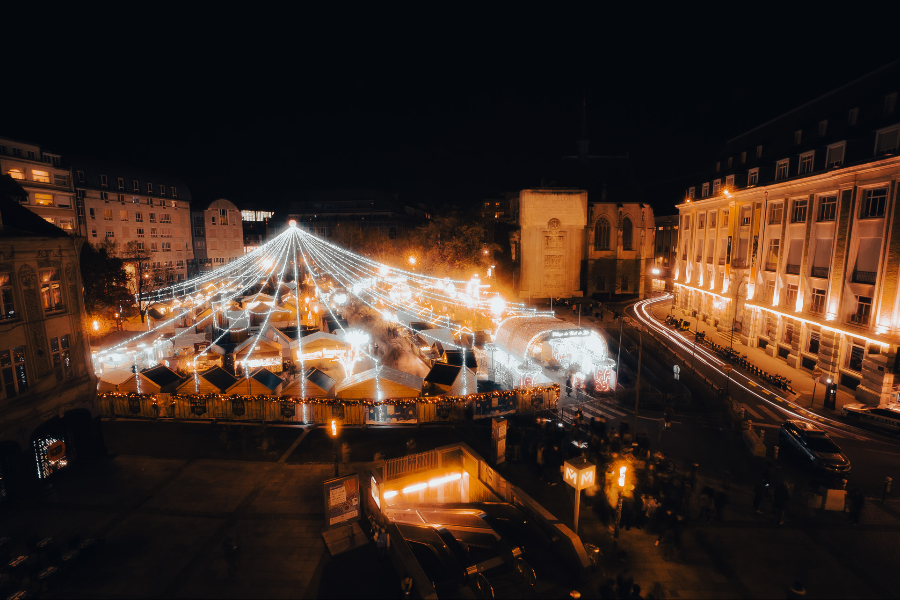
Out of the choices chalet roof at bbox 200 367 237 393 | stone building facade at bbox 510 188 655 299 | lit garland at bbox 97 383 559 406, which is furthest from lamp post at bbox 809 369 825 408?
chalet roof at bbox 200 367 237 393

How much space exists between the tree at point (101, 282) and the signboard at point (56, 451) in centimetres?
2049

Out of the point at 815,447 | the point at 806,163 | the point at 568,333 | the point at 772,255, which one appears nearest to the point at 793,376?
the point at 772,255

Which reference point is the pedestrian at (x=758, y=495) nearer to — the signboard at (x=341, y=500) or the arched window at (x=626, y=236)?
the signboard at (x=341, y=500)

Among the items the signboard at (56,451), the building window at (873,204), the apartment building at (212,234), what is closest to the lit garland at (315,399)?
the signboard at (56,451)

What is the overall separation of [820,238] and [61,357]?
113ft

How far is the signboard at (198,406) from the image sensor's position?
16.8 metres

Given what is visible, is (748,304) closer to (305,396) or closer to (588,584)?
(588,584)

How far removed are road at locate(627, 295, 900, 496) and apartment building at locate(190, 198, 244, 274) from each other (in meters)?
61.3

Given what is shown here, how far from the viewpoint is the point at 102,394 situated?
17.0 meters

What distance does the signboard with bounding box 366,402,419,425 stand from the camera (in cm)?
1628

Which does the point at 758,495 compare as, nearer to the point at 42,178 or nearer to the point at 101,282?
the point at 101,282

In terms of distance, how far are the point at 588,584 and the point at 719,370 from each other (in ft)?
64.4

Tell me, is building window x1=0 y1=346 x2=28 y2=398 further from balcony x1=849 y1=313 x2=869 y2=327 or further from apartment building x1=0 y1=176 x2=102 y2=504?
balcony x1=849 y1=313 x2=869 y2=327

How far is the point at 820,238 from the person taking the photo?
23.6m
